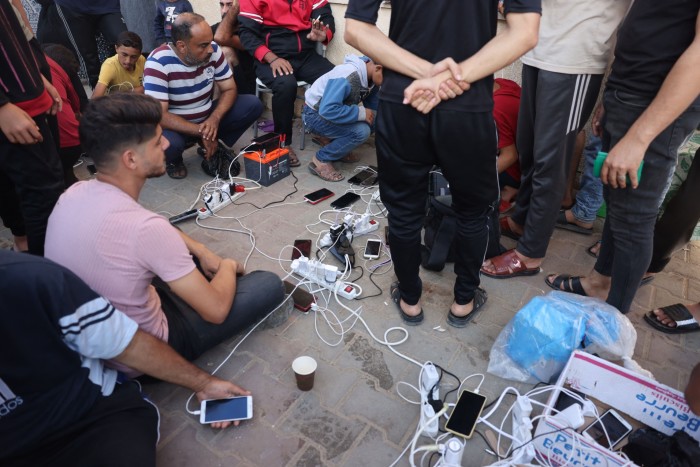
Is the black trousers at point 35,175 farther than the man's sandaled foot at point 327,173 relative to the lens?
No

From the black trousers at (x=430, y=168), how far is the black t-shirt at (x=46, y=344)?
1.27 metres

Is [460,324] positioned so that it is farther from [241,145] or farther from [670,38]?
[241,145]

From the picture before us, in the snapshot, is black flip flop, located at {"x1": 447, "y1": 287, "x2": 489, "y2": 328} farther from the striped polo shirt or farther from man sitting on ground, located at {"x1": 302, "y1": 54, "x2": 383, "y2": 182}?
the striped polo shirt

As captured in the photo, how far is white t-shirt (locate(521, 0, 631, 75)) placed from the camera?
7.62ft

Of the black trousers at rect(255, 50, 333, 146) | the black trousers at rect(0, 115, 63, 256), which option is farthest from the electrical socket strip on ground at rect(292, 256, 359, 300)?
the black trousers at rect(255, 50, 333, 146)

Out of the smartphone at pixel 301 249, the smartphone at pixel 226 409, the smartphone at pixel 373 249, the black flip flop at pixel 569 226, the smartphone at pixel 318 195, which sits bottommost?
the black flip flop at pixel 569 226

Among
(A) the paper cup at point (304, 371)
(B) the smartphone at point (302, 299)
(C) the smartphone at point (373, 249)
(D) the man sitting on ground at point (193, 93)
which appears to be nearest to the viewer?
(A) the paper cup at point (304, 371)

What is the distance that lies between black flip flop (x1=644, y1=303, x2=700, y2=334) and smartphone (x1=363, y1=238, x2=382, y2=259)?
5.59 ft

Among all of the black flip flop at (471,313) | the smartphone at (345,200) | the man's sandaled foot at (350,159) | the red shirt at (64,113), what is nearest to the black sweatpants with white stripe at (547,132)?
the black flip flop at (471,313)

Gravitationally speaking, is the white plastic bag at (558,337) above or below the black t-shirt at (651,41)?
below

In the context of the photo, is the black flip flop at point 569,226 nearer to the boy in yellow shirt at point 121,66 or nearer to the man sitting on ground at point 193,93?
the man sitting on ground at point 193,93

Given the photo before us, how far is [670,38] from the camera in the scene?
1.81 meters

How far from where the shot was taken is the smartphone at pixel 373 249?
3119mm

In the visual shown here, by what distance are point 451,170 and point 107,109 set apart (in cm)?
143
